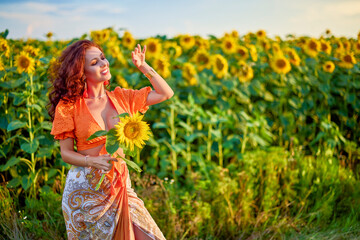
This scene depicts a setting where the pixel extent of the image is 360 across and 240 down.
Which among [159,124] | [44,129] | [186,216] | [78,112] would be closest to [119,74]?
[159,124]

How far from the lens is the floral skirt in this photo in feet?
6.05

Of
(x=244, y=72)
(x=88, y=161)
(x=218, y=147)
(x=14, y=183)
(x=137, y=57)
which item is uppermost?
(x=137, y=57)

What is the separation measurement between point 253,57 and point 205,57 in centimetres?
54

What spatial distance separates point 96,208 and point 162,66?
6.97 ft

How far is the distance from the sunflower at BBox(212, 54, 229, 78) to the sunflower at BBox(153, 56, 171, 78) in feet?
1.80

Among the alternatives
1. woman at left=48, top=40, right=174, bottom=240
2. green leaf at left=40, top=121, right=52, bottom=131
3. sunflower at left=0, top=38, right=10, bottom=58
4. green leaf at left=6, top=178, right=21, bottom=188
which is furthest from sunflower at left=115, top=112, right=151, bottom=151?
sunflower at left=0, top=38, right=10, bottom=58

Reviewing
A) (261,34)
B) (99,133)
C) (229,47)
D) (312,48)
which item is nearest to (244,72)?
(229,47)

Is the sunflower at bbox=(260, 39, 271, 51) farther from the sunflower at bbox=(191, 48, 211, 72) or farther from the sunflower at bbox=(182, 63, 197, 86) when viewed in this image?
the sunflower at bbox=(182, 63, 197, 86)

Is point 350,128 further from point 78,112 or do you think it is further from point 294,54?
point 78,112

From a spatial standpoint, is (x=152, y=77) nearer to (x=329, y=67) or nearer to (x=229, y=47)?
(x=229, y=47)

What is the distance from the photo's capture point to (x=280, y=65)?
445cm

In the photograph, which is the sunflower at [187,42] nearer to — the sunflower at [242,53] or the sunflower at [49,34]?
the sunflower at [242,53]

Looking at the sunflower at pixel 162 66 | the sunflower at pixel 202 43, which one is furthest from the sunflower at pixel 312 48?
the sunflower at pixel 162 66

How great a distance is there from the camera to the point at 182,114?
148 inches
